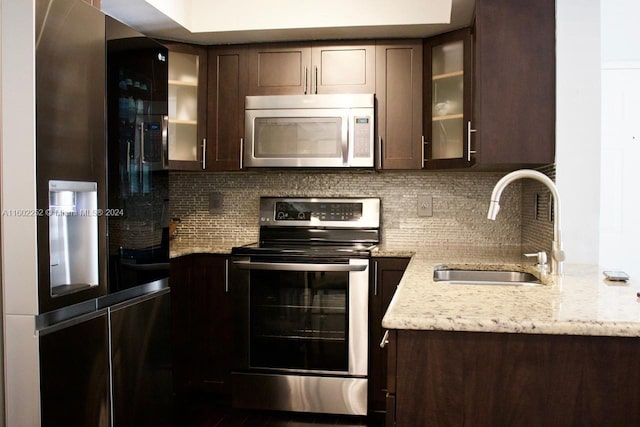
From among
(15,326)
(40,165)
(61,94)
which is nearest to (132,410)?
(15,326)

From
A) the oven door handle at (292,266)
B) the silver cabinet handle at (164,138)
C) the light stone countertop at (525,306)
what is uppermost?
the silver cabinet handle at (164,138)

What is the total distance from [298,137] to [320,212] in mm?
520

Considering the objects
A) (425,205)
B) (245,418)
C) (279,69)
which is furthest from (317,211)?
(245,418)

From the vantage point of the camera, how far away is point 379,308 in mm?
3107

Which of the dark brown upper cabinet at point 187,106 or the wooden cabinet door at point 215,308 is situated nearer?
the wooden cabinet door at point 215,308

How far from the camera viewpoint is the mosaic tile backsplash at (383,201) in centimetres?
352

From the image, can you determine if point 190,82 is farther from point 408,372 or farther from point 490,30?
point 408,372

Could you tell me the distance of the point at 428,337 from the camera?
137 cm

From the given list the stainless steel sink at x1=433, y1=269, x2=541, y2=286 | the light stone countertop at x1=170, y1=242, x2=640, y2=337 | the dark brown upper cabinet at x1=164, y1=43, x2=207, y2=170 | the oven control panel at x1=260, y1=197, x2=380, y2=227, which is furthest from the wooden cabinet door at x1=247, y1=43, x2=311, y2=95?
the light stone countertop at x1=170, y1=242, x2=640, y2=337

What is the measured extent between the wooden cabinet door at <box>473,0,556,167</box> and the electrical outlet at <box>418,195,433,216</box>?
99 cm

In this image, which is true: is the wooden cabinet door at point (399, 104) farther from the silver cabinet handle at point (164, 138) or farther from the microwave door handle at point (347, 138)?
the silver cabinet handle at point (164, 138)

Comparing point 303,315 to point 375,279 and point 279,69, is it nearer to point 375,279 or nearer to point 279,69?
point 375,279

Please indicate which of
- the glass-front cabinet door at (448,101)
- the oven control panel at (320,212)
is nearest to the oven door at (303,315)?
the oven control panel at (320,212)

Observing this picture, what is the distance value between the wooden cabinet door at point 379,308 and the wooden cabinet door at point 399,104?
584 mm
